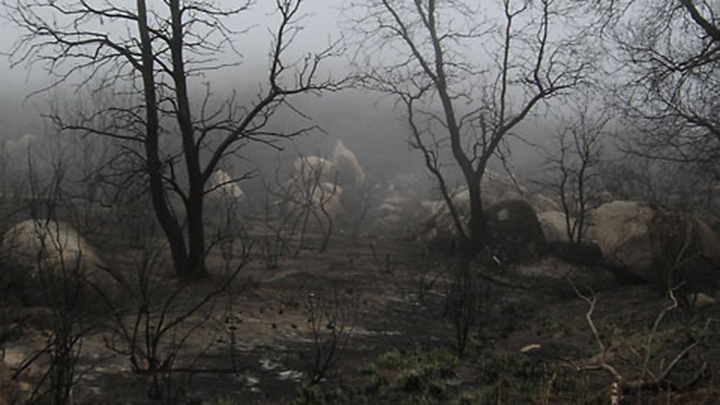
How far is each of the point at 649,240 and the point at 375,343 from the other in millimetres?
7138

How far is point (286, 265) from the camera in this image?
13.6m

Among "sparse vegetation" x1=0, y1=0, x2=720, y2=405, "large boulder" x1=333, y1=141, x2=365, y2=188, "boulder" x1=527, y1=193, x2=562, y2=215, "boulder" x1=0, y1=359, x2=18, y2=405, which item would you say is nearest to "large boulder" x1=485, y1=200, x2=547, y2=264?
"sparse vegetation" x1=0, y1=0, x2=720, y2=405

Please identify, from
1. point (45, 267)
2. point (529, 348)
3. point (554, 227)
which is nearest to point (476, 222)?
point (554, 227)

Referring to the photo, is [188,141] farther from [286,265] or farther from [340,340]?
[340,340]

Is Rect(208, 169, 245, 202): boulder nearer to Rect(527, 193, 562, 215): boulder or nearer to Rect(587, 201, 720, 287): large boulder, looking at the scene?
Rect(587, 201, 720, 287): large boulder

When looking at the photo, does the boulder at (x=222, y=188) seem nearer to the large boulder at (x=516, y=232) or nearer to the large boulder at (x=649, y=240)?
the large boulder at (x=516, y=232)

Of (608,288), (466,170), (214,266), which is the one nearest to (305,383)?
(214,266)

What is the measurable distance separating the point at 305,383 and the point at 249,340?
1.91 m

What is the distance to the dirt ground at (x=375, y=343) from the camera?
568 centimetres

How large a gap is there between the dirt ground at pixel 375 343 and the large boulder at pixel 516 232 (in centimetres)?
168

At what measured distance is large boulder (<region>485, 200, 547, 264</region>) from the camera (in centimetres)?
1566

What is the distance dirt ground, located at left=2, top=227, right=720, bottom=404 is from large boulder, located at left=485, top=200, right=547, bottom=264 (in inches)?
66.1

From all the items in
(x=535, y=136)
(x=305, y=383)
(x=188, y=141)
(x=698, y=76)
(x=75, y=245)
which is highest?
(x=535, y=136)

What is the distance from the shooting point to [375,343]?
8336mm
